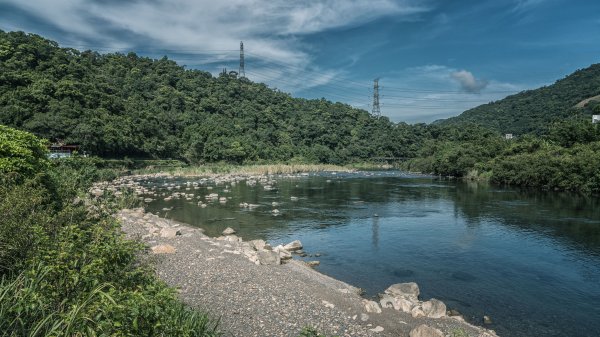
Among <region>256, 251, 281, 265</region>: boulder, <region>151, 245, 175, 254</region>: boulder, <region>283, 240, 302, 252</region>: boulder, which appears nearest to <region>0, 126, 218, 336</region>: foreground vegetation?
<region>151, 245, 175, 254</region>: boulder

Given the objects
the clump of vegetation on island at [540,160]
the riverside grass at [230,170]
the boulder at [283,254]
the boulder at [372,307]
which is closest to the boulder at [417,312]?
the boulder at [372,307]

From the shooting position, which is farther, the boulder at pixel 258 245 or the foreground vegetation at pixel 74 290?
the boulder at pixel 258 245

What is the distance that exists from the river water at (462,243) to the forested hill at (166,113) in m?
40.2

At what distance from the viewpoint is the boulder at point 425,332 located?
9.24 meters

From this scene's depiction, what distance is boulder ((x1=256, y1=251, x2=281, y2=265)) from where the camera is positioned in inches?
611

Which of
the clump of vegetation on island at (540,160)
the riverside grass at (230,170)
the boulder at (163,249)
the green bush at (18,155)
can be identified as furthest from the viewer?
the riverside grass at (230,170)

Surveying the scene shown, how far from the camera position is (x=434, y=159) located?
7719cm

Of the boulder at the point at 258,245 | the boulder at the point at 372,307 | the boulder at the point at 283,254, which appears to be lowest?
the boulder at the point at 372,307

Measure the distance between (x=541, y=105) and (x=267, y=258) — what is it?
465 ft

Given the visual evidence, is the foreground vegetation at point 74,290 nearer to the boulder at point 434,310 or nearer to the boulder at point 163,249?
the boulder at point 434,310

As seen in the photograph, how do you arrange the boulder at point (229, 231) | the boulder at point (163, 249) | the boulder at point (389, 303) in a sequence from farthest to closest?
the boulder at point (229, 231) → the boulder at point (163, 249) → the boulder at point (389, 303)

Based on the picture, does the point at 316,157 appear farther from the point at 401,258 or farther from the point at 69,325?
the point at 69,325

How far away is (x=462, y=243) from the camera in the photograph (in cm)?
2078

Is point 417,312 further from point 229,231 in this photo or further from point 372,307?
point 229,231
